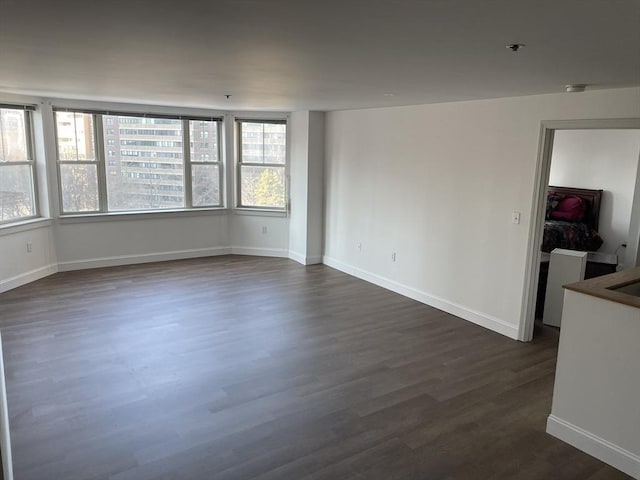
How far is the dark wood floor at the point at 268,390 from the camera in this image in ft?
8.70

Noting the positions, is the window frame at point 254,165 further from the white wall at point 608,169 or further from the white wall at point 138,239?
the white wall at point 608,169

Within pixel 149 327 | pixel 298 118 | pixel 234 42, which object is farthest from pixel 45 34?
pixel 298 118

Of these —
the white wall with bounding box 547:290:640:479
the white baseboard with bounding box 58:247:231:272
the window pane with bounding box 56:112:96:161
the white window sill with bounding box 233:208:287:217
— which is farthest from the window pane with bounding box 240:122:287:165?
the white wall with bounding box 547:290:640:479

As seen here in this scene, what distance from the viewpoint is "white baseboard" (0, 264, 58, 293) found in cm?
547

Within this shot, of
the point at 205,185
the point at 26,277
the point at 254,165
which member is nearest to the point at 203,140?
the point at 205,185

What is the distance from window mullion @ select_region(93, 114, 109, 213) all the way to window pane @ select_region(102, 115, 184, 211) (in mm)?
→ 51

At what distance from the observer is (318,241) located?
7156mm

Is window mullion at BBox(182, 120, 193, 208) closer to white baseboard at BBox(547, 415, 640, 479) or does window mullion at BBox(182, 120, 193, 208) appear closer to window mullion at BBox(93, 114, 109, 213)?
window mullion at BBox(93, 114, 109, 213)

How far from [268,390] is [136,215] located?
169 inches

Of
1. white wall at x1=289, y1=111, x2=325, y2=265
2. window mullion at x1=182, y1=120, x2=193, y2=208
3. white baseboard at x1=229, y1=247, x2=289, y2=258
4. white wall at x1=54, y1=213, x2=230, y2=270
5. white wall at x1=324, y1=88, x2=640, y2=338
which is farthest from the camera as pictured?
white baseboard at x1=229, y1=247, x2=289, y2=258

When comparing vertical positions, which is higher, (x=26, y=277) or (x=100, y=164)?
(x=100, y=164)

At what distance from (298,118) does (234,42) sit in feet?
15.4

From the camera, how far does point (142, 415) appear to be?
307cm

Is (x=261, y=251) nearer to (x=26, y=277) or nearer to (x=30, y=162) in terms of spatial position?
(x=26, y=277)
